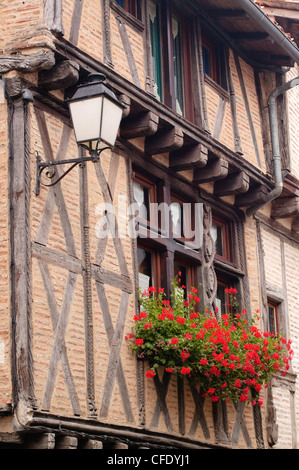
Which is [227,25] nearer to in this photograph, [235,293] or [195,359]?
[235,293]

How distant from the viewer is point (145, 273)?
36.3 feet

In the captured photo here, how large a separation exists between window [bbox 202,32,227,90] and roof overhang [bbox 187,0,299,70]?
0.49 feet

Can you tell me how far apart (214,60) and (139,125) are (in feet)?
9.52

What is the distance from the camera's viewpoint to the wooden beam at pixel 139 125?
35.0ft

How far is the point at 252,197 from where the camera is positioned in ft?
42.7

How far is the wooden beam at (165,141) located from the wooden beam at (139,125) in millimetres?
369

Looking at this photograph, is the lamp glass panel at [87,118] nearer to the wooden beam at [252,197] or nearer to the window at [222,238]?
the window at [222,238]

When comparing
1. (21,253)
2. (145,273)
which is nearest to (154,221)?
(145,273)

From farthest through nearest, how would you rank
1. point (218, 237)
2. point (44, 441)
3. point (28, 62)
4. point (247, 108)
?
point (247, 108)
point (218, 237)
point (28, 62)
point (44, 441)

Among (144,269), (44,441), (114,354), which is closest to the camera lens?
(44,441)

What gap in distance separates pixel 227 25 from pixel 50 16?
3.97 metres

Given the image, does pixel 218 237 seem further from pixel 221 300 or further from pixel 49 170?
pixel 49 170

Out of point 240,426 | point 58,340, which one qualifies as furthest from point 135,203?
point 240,426

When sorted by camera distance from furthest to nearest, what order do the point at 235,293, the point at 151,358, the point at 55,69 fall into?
the point at 235,293
the point at 151,358
the point at 55,69
